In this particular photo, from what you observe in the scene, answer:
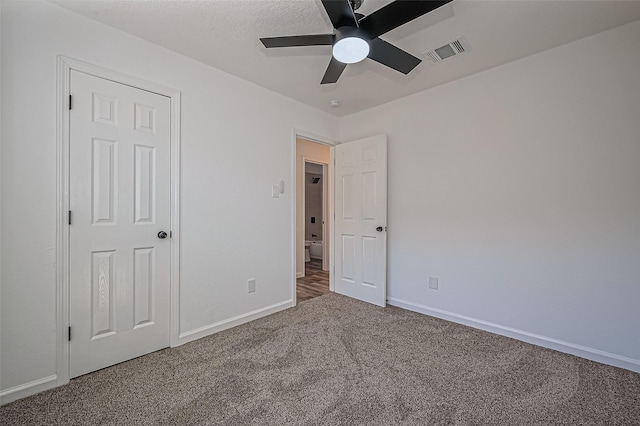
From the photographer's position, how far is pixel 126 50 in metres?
2.11

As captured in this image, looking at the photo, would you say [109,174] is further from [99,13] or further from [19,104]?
[99,13]

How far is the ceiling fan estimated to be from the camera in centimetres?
140

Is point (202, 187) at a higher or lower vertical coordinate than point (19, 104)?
lower

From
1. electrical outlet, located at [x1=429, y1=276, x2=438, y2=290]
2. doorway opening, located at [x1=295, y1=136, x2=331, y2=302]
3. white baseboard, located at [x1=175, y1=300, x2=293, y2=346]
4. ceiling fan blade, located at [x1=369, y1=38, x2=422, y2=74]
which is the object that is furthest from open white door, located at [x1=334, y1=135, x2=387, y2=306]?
ceiling fan blade, located at [x1=369, y1=38, x2=422, y2=74]

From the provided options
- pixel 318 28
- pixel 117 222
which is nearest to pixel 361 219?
pixel 318 28

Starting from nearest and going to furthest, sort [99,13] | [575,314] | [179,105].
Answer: [99,13] → [575,314] → [179,105]

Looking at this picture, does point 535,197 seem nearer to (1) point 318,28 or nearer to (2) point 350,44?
(2) point 350,44

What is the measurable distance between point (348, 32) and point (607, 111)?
206 cm

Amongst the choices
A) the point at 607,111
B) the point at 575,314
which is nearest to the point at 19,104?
the point at 607,111

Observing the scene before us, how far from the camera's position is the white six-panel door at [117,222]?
1921mm

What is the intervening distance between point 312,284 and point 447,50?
335 cm

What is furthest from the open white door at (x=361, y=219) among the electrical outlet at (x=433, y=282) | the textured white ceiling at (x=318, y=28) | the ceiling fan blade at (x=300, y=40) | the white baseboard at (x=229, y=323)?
the ceiling fan blade at (x=300, y=40)

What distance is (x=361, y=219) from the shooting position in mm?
3574

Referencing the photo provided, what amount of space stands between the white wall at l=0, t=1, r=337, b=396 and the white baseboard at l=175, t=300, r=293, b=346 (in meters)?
0.02
